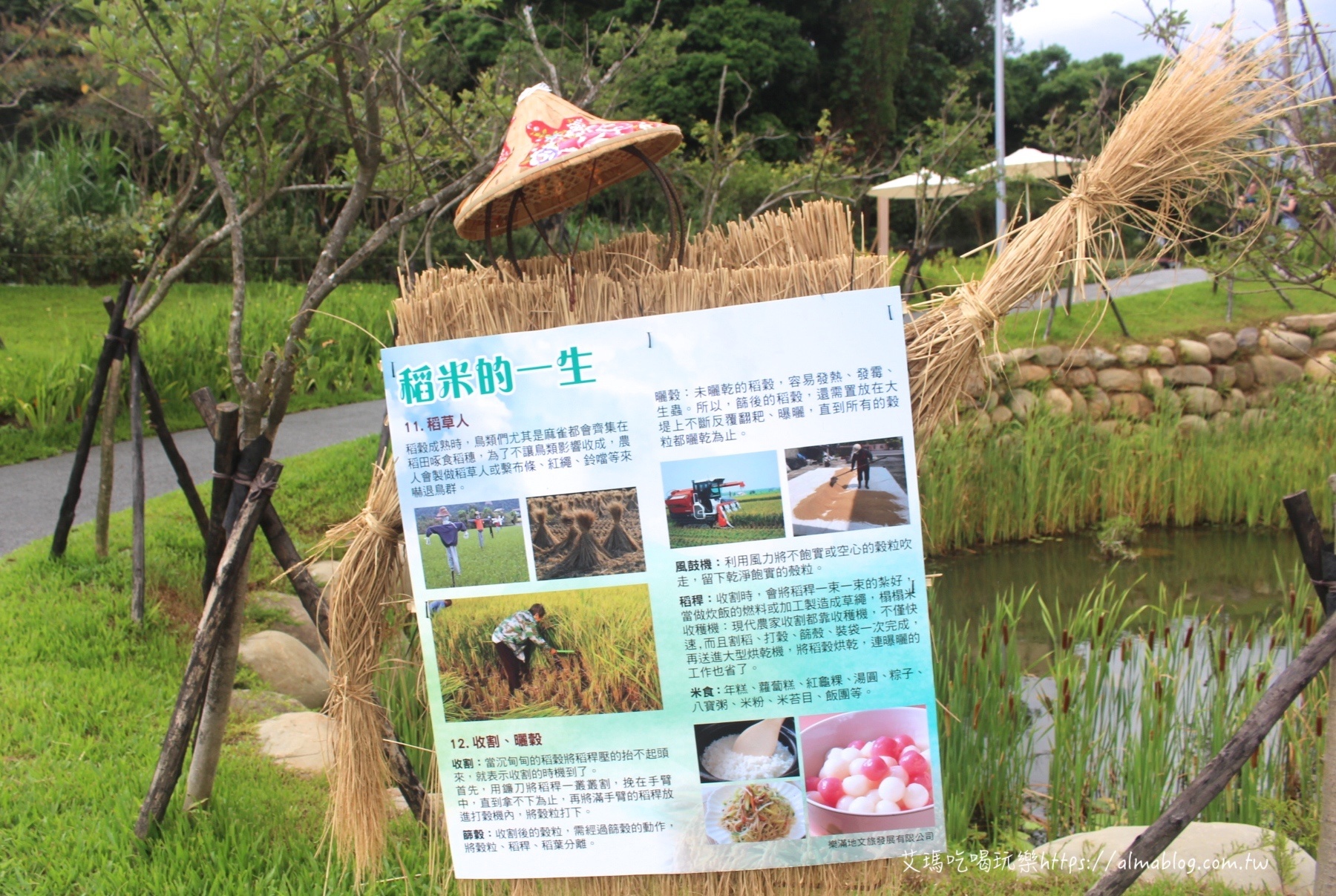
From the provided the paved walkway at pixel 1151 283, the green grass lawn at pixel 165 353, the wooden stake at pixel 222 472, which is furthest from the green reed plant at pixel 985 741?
the paved walkway at pixel 1151 283

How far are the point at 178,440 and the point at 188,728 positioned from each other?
5.02m

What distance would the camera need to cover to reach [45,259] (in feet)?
35.4

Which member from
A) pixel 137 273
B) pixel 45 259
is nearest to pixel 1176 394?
pixel 137 273

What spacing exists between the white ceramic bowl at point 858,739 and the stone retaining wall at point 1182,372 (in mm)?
6017

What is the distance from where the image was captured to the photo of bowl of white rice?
1.78 metres

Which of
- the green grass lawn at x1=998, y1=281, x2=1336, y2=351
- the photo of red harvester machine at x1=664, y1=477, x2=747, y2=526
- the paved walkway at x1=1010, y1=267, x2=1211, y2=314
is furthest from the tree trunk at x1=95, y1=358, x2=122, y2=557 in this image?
the paved walkway at x1=1010, y1=267, x2=1211, y2=314

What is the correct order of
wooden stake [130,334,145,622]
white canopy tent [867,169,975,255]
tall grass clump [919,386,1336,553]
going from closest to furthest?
wooden stake [130,334,145,622] < tall grass clump [919,386,1336,553] < white canopy tent [867,169,975,255]

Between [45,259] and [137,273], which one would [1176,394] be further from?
[45,259]

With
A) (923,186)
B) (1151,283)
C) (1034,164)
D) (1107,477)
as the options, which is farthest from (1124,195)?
(1151,283)

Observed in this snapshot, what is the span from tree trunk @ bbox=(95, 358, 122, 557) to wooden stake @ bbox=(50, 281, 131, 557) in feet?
0.12

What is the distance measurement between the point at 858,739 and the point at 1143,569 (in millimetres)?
4570

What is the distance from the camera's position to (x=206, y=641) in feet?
7.09

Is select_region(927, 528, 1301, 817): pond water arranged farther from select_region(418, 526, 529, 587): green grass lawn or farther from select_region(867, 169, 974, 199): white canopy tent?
select_region(418, 526, 529, 587): green grass lawn

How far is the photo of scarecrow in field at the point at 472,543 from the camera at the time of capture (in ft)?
5.89
